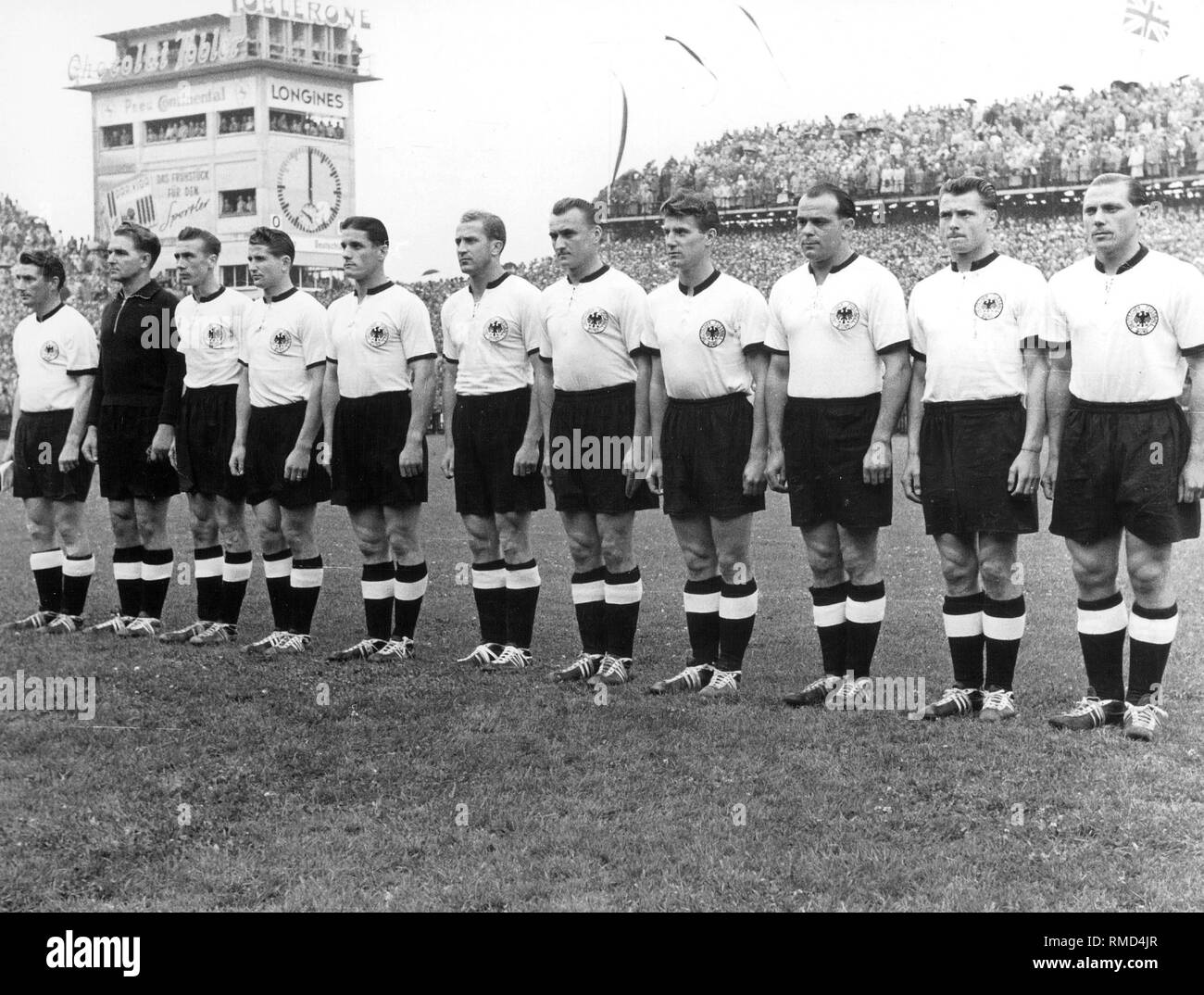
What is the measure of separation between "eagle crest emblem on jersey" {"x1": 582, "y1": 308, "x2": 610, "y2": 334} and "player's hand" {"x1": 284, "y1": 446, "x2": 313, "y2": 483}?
1673mm

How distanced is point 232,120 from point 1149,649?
10.0m

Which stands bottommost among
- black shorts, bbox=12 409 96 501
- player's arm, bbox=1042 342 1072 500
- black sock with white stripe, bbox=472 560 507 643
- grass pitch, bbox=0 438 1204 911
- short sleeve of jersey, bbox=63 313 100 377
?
grass pitch, bbox=0 438 1204 911

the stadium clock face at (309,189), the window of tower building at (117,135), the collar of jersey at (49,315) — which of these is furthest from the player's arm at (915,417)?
the window of tower building at (117,135)

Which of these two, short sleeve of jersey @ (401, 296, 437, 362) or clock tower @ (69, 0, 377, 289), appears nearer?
short sleeve of jersey @ (401, 296, 437, 362)

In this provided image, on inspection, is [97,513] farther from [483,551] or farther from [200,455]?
[483,551]

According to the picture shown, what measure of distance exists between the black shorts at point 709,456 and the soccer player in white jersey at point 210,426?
247 centimetres

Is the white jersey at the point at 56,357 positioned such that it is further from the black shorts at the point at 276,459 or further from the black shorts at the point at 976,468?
the black shorts at the point at 976,468

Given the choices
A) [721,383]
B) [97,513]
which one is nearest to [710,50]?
[721,383]

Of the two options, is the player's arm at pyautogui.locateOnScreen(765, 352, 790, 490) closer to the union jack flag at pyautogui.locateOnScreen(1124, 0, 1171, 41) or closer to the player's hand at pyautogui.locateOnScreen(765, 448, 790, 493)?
the player's hand at pyautogui.locateOnScreen(765, 448, 790, 493)

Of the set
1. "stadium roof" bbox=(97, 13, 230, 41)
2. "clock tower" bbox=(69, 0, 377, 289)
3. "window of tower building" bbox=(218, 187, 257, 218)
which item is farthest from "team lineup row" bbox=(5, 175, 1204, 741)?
"window of tower building" bbox=(218, 187, 257, 218)

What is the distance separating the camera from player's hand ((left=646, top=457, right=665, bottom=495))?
216 inches

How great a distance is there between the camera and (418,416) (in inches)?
236

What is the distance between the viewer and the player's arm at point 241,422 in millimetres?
6457

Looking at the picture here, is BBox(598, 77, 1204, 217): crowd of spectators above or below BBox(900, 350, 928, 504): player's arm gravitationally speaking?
above
